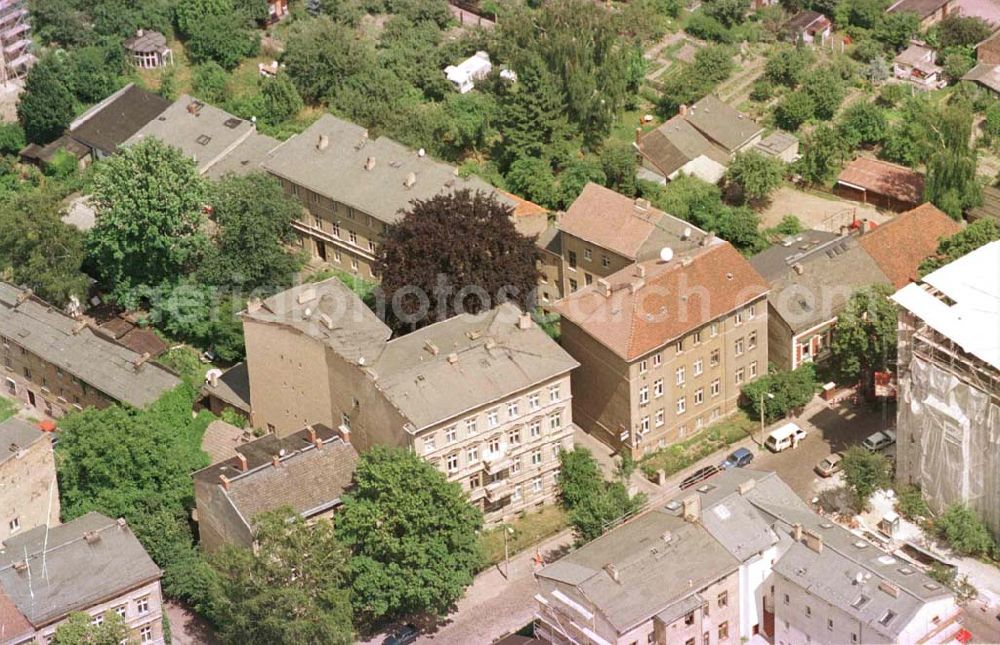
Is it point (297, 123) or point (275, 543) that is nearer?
point (275, 543)

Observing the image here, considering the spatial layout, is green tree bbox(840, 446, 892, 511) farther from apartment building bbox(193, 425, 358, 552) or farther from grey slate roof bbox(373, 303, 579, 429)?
apartment building bbox(193, 425, 358, 552)

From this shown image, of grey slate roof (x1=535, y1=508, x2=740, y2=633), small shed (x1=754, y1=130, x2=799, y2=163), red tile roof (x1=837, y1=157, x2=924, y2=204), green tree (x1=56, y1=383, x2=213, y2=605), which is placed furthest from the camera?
small shed (x1=754, y1=130, x2=799, y2=163)

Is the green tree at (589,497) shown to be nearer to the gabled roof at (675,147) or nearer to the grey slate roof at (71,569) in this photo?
the grey slate roof at (71,569)

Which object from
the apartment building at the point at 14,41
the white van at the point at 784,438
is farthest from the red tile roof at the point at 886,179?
the apartment building at the point at 14,41

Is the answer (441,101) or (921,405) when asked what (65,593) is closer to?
(921,405)

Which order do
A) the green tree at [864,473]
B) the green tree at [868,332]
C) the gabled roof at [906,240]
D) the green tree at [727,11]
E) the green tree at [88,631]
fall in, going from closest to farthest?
the green tree at [88,631]
the green tree at [864,473]
the green tree at [868,332]
the gabled roof at [906,240]
the green tree at [727,11]

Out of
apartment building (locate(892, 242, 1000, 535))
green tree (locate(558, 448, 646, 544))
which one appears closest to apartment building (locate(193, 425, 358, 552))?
green tree (locate(558, 448, 646, 544))

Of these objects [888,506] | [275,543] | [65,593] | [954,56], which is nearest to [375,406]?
[275,543]
